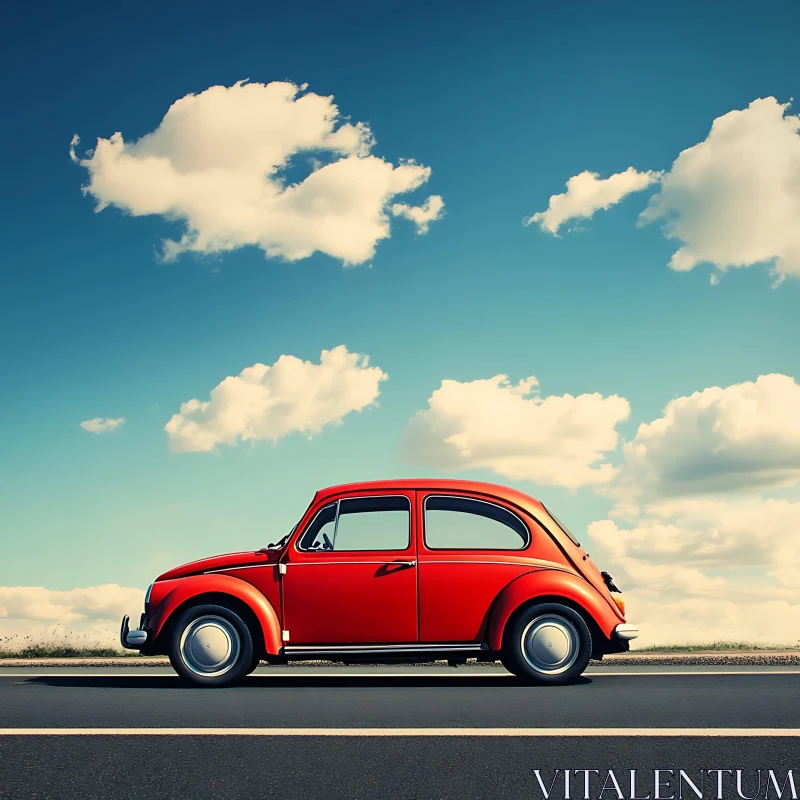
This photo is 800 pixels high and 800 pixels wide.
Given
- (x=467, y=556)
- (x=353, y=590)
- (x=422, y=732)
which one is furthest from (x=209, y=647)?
(x=422, y=732)

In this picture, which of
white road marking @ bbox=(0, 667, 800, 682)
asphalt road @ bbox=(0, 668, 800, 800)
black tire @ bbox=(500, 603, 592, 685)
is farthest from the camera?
white road marking @ bbox=(0, 667, 800, 682)

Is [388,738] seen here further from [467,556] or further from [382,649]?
[467,556]

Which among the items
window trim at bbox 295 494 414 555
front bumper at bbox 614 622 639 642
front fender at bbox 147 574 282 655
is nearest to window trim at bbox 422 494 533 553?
window trim at bbox 295 494 414 555

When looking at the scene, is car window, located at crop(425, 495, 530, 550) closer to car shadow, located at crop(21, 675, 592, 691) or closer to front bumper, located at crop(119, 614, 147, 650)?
car shadow, located at crop(21, 675, 592, 691)

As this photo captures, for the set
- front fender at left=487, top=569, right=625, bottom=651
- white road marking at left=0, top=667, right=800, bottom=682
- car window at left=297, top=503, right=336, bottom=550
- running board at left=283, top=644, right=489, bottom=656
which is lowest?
white road marking at left=0, top=667, right=800, bottom=682

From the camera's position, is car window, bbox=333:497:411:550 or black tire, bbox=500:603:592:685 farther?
car window, bbox=333:497:411:550

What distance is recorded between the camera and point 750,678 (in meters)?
9.23

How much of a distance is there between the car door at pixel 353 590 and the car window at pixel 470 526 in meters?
0.23

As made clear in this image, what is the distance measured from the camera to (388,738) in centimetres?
600

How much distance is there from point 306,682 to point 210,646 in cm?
104

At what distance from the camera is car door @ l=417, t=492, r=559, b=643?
346 inches

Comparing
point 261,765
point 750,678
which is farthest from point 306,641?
point 750,678

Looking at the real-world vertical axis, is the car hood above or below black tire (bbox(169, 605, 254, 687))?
above

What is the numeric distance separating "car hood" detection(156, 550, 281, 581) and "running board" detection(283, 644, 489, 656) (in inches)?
33.2
